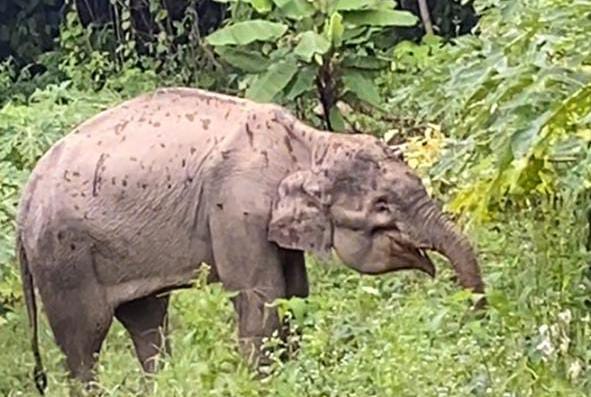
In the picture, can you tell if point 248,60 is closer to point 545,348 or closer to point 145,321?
point 145,321

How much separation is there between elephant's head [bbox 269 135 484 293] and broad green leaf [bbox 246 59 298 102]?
450 centimetres

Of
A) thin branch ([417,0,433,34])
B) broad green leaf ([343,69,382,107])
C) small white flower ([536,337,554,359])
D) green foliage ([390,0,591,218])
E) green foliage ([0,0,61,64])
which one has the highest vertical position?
green foliage ([390,0,591,218])

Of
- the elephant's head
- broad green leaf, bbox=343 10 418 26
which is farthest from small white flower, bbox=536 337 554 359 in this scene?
broad green leaf, bbox=343 10 418 26

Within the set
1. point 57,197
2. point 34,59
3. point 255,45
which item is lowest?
point 34,59

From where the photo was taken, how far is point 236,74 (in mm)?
14086

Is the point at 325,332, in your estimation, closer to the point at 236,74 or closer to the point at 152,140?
the point at 152,140

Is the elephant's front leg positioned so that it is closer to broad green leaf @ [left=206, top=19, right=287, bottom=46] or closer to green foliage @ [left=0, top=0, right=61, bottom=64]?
broad green leaf @ [left=206, top=19, right=287, bottom=46]

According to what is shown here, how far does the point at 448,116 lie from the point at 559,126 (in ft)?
12.2

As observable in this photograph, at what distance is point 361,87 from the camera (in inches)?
473

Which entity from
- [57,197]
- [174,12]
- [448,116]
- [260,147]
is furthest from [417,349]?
[174,12]

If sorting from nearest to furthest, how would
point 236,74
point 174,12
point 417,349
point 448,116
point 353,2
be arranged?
→ 1. point 417,349
2. point 448,116
3. point 353,2
4. point 236,74
5. point 174,12

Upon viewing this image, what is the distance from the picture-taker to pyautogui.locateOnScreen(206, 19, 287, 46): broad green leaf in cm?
1207

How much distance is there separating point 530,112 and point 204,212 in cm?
217

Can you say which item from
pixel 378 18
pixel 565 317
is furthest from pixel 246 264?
pixel 378 18
